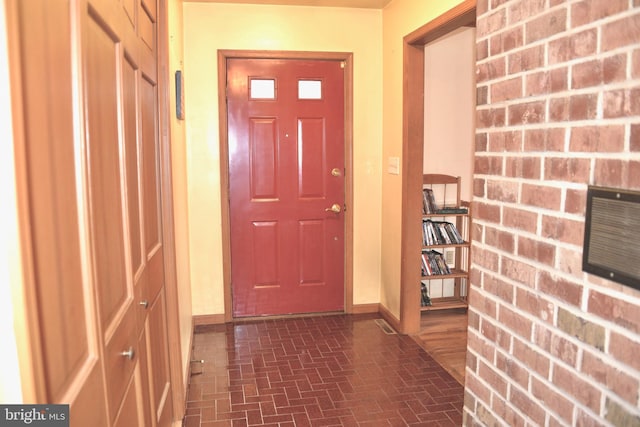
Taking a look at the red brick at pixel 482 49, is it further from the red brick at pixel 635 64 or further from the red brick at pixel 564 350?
the red brick at pixel 564 350

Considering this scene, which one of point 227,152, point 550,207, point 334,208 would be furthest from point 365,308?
point 550,207

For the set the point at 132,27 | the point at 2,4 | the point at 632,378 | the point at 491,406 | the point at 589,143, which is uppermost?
the point at 132,27

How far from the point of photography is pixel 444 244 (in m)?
4.28

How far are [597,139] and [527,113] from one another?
0.83 ft

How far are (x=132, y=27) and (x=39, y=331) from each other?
1.21 m

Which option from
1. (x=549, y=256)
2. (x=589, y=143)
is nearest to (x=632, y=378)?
(x=549, y=256)

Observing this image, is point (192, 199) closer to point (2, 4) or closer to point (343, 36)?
point (343, 36)

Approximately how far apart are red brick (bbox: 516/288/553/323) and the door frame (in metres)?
2.99

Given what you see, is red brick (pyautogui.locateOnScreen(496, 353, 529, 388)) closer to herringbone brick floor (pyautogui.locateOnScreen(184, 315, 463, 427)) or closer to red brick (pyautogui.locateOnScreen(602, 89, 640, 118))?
red brick (pyautogui.locateOnScreen(602, 89, 640, 118))

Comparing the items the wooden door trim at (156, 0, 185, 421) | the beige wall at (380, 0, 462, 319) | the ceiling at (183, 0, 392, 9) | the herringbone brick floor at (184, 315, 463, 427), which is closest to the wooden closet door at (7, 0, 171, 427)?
the wooden door trim at (156, 0, 185, 421)

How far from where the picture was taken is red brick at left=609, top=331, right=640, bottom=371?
0.96 meters

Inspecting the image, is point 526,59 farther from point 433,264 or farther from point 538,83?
point 433,264

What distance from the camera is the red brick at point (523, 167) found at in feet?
4.10

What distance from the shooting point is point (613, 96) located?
1010 mm
